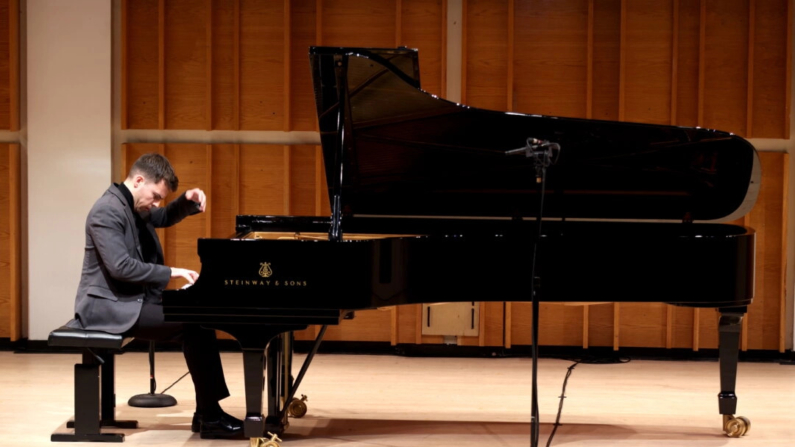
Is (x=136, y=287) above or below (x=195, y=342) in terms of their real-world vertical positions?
above

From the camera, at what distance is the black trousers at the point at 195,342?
12.0ft

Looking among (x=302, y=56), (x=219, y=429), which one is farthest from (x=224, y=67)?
(x=219, y=429)

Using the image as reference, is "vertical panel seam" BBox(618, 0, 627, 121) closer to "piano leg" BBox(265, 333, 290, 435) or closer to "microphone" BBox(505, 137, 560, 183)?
"microphone" BBox(505, 137, 560, 183)

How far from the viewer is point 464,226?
4.28 meters

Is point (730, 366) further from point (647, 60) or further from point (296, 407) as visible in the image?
point (647, 60)

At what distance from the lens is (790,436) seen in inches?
156

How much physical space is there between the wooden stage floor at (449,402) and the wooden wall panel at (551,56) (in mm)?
1705

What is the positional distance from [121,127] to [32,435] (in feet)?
8.42

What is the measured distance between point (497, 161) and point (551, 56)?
6.80 ft

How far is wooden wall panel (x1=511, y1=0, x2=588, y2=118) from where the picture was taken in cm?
579

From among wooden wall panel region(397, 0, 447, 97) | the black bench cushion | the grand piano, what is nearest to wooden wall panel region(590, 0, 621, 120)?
wooden wall panel region(397, 0, 447, 97)

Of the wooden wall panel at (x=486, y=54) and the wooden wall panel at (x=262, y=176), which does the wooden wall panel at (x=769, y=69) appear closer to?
the wooden wall panel at (x=486, y=54)

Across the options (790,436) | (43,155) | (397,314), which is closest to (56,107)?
(43,155)

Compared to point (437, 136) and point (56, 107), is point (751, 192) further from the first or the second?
point (56, 107)
